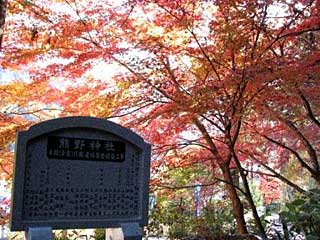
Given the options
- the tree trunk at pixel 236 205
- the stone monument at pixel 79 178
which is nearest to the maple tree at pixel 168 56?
the tree trunk at pixel 236 205

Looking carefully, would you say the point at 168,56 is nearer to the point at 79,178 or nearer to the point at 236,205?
the point at 236,205

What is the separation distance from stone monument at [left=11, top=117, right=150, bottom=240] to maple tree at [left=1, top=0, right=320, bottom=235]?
1.92 m

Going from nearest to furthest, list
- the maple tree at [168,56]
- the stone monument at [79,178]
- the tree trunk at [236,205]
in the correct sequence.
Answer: the stone monument at [79,178] < the maple tree at [168,56] < the tree trunk at [236,205]

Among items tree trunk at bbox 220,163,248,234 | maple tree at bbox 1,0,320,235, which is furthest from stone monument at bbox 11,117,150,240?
tree trunk at bbox 220,163,248,234

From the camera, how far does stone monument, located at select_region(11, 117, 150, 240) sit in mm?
3420

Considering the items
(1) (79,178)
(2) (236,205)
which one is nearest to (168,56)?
(2) (236,205)

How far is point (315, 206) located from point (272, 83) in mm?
1964

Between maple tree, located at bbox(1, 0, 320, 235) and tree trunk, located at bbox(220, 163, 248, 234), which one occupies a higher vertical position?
maple tree, located at bbox(1, 0, 320, 235)

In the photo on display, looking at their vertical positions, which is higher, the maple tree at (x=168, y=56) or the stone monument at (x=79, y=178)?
the maple tree at (x=168, y=56)

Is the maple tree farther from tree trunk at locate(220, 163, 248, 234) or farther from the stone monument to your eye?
the stone monument

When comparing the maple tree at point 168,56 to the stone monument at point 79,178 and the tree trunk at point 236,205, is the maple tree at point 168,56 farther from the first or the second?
the stone monument at point 79,178

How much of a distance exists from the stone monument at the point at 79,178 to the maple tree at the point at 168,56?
192 centimetres

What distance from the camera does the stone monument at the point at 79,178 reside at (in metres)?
3.42

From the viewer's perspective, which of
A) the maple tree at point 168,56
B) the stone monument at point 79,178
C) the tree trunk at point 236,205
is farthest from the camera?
the tree trunk at point 236,205
